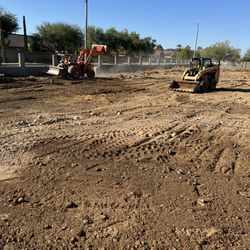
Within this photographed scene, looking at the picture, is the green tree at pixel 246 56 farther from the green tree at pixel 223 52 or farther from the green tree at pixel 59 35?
the green tree at pixel 59 35

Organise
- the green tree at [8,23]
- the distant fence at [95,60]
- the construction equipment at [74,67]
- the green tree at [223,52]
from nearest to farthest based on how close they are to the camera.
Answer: the construction equipment at [74,67] → the distant fence at [95,60] → the green tree at [8,23] → the green tree at [223,52]

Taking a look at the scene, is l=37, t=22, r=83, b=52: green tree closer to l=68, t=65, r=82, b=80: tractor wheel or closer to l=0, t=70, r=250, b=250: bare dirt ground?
l=68, t=65, r=82, b=80: tractor wheel

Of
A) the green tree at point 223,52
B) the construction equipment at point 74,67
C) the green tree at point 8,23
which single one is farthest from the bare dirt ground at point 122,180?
the green tree at point 223,52

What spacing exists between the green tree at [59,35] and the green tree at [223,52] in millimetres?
44872

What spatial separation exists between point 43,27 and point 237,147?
2052 inches

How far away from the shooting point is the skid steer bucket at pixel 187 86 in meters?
16.2

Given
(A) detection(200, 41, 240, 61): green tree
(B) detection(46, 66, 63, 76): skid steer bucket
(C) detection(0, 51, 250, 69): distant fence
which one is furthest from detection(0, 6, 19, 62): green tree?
(A) detection(200, 41, 240, 61): green tree

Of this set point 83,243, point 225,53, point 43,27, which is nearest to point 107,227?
point 83,243

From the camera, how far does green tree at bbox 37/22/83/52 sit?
175 ft

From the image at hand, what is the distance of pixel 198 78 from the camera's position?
16.3m

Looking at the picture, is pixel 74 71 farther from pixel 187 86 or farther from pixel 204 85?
pixel 204 85

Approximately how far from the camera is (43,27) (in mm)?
53969

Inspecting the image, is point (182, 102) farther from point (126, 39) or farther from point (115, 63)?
point (126, 39)

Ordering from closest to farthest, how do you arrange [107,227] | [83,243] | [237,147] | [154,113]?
[83,243], [107,227], [237,147], [154,113]
